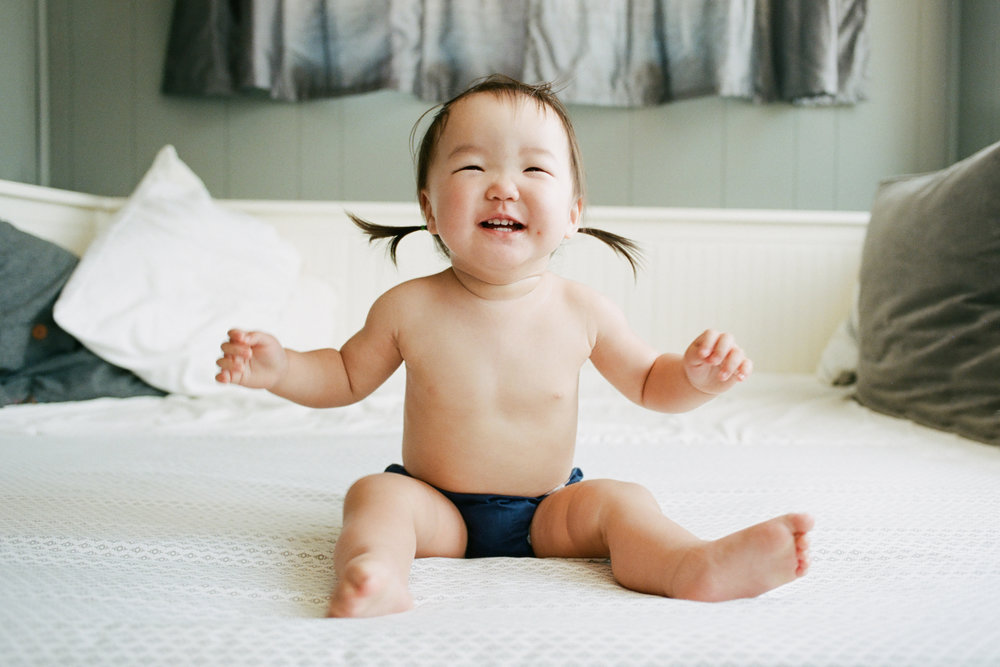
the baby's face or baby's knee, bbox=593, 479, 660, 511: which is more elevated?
the baby's face

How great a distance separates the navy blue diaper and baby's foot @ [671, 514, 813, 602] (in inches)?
8.5

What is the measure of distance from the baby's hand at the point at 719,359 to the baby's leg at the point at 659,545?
13 cm

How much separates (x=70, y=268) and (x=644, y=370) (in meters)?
1.34

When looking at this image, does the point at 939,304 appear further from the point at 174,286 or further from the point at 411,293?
the point at 174,286

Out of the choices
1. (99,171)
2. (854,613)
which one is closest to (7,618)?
(854,613)

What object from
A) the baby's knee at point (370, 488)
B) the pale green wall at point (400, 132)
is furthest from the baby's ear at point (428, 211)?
the pale green wall at point (400, 132)

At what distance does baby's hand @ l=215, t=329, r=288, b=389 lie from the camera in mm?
782

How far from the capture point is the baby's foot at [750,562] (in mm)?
601

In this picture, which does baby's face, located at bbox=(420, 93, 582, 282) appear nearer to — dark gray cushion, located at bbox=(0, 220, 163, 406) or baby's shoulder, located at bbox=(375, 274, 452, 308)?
baby's shoulder, located at bbox=(375, 274, 452, 308)

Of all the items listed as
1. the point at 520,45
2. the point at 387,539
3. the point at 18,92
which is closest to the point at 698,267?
the point at 520,45

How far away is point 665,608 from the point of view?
59 cm

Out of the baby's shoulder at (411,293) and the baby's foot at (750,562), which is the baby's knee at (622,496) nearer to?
the baby's foot at (750,562)

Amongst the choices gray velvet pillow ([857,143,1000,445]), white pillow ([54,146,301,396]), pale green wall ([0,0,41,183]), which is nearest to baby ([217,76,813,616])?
gray velvet pillow ([857,143,1000,445])

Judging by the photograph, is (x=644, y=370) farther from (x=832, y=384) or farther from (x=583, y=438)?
(x=832, y=384)
